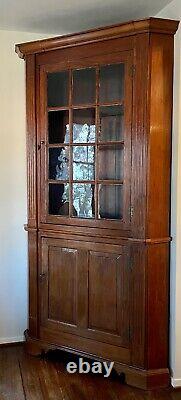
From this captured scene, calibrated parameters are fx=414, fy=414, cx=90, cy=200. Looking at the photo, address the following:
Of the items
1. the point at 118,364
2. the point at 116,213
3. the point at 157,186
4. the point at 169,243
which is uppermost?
the point at 157,186

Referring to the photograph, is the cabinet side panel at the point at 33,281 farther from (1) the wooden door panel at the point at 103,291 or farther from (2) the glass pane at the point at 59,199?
(1) the wooden door panel at the point at 103,291

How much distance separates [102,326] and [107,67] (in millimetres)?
1550

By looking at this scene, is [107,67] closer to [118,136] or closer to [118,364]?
[118,136]

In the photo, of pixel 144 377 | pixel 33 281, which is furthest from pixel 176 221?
pixel 33 281

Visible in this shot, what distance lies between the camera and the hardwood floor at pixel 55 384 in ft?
7.70

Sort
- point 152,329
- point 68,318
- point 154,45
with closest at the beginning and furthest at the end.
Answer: point 154,45 → point 152,329 → point 68,318

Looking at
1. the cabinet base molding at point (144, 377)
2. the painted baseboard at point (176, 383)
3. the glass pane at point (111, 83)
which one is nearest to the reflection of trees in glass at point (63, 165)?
the glass pane at point (111, 83)

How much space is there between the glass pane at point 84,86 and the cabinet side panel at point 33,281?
90 centimetres

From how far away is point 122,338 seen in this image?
247cm

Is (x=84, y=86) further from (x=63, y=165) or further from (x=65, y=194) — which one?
(x=65, y=194)

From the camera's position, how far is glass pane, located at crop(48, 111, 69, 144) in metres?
2.57

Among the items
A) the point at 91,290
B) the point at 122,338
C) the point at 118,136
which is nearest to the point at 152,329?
the point at 122,338

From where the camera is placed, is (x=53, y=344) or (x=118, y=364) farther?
(x=53, y=344)

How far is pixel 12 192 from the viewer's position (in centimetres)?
292
